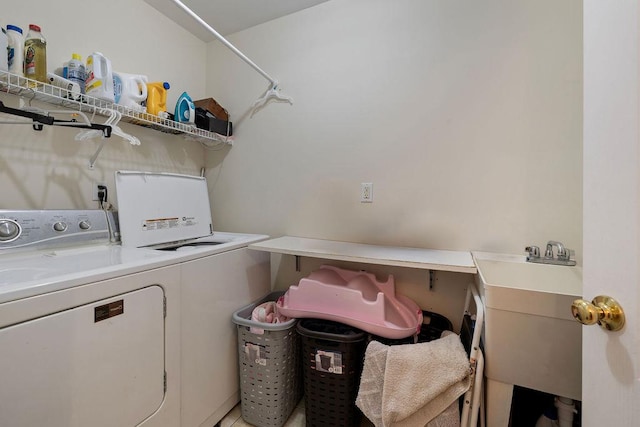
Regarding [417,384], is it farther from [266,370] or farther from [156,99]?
[156,99]

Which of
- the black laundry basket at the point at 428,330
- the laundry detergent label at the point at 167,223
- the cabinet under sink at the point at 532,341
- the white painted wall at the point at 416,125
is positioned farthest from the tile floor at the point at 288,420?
the laundry detergent label at the point at 167,223

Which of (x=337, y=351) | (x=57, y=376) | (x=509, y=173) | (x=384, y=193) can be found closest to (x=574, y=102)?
(x=509, y=173)

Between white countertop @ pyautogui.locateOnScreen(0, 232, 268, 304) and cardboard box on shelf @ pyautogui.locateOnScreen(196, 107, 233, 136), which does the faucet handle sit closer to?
white countertop @ pyautogui.locateOnScreen(0, 232, 268, 304)

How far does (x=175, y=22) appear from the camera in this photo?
2.10 m

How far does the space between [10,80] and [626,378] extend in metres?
2.16

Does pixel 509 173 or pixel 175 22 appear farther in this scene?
pixel 175 22

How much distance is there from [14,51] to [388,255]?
192 centimetres

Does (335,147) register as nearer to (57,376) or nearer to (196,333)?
(196,333)

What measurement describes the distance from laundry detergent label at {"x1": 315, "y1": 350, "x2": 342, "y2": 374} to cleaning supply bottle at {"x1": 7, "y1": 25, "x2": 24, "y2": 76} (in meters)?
1.86

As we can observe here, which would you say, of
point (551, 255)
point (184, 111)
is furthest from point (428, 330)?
point (184, 111)

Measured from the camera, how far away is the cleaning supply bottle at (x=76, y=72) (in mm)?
1346

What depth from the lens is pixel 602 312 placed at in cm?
54

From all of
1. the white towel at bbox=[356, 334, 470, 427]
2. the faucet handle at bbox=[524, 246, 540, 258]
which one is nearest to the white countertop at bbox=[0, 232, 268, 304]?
the white towel at bbox=[356, 334, 470, 427]

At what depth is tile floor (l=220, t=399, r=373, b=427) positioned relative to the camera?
1509 mm
